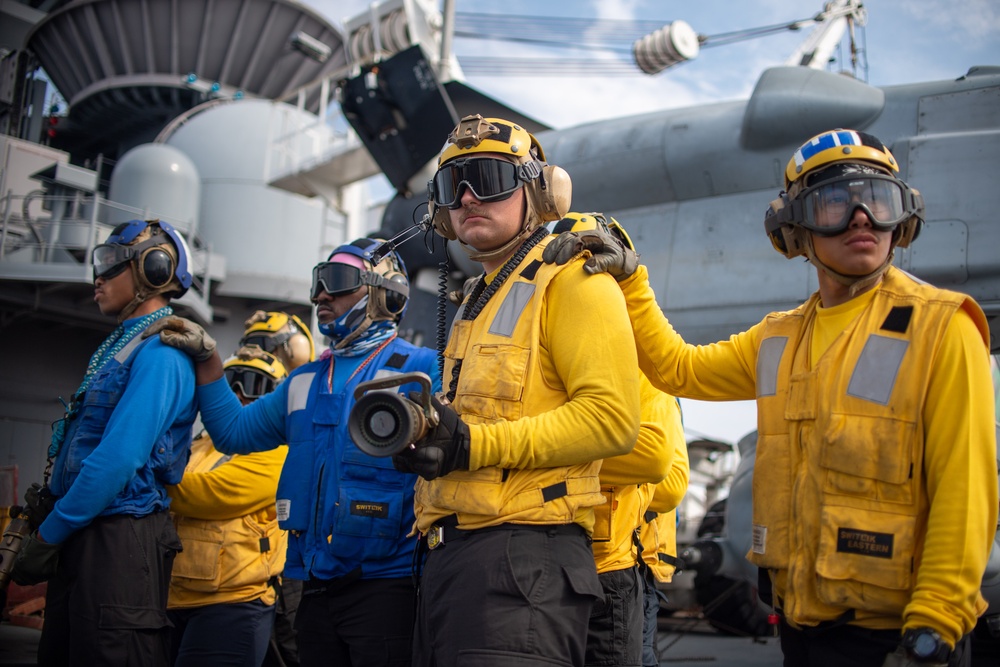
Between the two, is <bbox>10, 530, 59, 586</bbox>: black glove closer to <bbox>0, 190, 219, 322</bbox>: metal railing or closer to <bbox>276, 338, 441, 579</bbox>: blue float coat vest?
→ <bbox>276, 338, 441, 579</bbox>: blue float coat vest

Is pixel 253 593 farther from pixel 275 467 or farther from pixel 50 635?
pixel 50 635

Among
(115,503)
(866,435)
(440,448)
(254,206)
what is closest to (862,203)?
(866,435)

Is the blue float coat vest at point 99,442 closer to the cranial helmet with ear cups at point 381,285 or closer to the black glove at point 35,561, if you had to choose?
the black glove at point 35,561

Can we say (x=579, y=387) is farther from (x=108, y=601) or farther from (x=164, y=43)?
(x=164, y=43)

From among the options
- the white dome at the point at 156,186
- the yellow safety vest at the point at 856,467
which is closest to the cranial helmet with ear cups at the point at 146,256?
the yellow safety vest at the point at 856,467

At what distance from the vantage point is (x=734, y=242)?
803 centimetres

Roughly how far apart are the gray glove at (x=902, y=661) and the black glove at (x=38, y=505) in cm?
335

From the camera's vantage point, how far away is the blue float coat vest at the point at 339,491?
322cm

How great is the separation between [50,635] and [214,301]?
57.7 ft

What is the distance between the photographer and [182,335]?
3.81 m

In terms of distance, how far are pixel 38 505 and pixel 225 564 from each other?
1.08 meters

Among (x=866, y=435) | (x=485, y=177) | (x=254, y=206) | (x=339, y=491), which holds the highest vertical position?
(x=254, y=206)

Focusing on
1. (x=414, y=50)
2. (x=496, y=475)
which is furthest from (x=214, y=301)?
(x=496, y=475)

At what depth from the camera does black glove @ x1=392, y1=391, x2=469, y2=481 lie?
2205 millimetres
